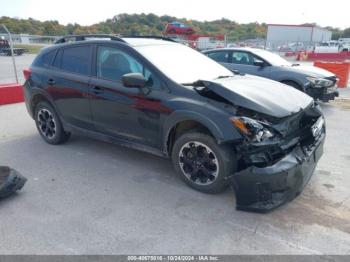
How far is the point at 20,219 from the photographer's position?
3293 mm

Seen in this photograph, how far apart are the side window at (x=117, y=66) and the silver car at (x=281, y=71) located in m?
4.14

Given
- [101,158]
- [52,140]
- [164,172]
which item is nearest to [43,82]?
[52,140]

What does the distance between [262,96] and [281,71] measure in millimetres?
5110

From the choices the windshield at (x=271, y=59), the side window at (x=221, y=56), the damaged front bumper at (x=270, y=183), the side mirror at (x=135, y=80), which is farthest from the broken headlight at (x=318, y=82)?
the side mirror at (x=135, y=80)

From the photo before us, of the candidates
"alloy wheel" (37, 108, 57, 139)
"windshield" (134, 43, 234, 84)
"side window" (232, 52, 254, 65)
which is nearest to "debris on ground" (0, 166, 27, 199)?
"alloy wheel" (37, 108, 57, 139)

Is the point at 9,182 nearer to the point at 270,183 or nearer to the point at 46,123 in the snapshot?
the point at 46,123

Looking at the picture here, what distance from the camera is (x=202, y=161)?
3688mm

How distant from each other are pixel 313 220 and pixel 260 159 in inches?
31.7

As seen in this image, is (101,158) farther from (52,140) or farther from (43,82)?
(43,82)

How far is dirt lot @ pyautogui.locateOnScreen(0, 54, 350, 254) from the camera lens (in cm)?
289

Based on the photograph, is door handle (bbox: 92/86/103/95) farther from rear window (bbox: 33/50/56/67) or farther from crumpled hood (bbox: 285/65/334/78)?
crumpled hood (bbox: 285/65/334/78)

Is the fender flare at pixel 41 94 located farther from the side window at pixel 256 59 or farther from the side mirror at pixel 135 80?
the side window at pixel 256 59

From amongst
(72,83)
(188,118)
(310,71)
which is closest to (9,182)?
(72,83)

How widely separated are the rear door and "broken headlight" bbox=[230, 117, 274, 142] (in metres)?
2.34
